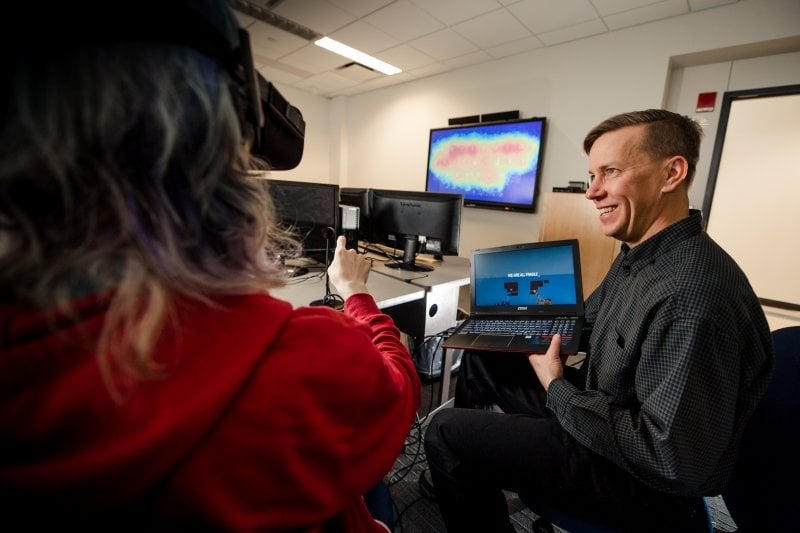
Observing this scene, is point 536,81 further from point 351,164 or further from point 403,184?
point 351,164

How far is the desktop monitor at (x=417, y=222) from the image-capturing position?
194cm

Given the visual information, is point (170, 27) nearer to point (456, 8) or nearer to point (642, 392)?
point (642, 392)

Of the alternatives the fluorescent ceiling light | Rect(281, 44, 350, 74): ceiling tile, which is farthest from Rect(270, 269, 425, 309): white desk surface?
Rect(281, 44, 350, 74): ceiling tile

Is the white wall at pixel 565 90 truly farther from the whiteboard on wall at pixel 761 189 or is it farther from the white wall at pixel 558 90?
the whiteboard on wall at pixel 761 189

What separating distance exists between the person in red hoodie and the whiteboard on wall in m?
3.80

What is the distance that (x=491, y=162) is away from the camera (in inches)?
154

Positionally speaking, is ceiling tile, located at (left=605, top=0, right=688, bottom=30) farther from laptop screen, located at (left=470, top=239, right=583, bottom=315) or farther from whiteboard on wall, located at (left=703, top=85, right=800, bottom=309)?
laptop screen, located at (left=470, top=239, right=583, bottom=315)

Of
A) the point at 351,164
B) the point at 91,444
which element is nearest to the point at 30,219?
the point at 91,444

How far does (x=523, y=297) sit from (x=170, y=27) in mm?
1275

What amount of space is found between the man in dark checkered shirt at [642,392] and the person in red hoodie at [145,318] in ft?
2.18

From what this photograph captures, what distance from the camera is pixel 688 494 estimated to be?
2.36ft

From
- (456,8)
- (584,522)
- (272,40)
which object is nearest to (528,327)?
(584,522)

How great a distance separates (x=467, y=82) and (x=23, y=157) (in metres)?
4.56

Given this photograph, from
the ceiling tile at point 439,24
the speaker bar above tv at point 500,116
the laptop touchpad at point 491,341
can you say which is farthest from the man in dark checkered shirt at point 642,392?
the speaker bar above tv at point 500,116
